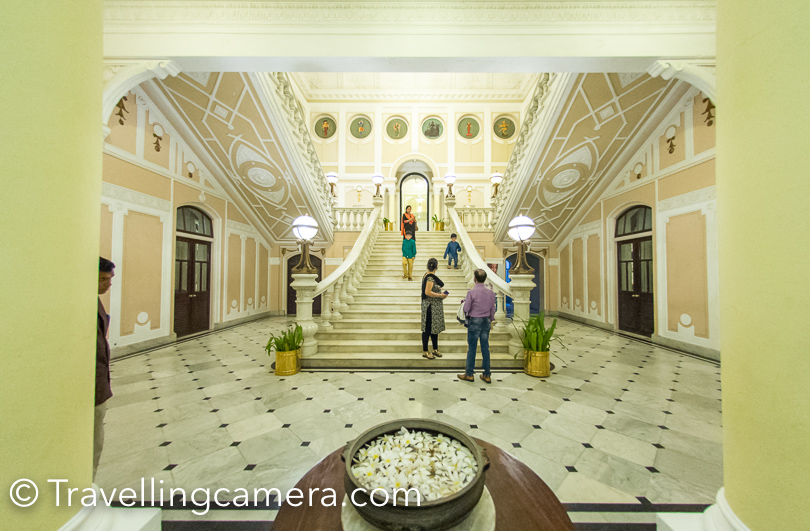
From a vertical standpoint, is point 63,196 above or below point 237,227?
below

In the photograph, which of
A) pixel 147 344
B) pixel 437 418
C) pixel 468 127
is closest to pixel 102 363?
pixel 437 418

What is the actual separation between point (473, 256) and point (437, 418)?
386cm

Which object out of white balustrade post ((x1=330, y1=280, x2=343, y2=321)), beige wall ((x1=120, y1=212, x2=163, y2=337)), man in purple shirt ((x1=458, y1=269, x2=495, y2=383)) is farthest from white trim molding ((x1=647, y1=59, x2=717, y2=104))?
beige wall ((x1=120, y1=212, x2=163, y2=337))

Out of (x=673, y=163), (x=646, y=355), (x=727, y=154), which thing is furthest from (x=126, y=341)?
(x=673, y=163)

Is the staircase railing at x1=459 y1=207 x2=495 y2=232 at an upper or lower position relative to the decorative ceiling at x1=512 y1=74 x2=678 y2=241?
lower

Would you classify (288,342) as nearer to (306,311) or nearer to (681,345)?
(306,311)

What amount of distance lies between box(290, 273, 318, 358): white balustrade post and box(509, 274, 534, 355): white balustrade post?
10.7 ft

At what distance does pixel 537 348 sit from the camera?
4.35 meters

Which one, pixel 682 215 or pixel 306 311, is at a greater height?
pixel 682 215

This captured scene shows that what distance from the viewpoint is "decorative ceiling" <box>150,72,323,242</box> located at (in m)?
5.23

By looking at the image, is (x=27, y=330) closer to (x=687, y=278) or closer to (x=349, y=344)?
(x=349, y=344)

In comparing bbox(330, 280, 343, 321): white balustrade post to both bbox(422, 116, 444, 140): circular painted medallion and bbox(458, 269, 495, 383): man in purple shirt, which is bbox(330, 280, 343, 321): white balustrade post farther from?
bbox(422, 116, 444, 140): circular painted medallion

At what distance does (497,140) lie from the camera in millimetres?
12359

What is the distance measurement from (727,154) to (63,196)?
212 cm
